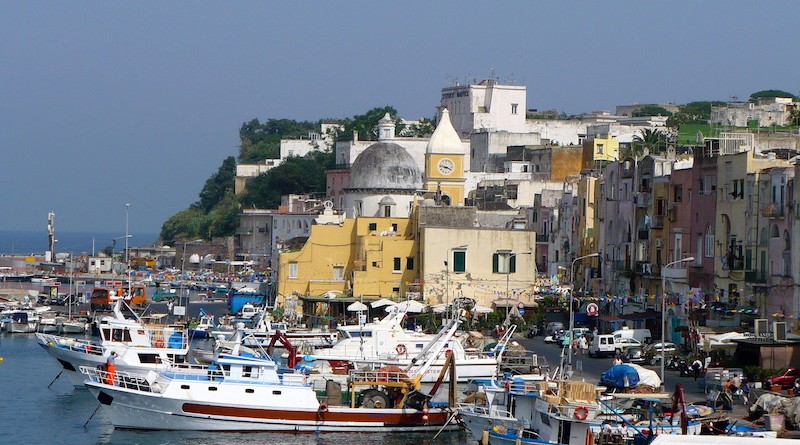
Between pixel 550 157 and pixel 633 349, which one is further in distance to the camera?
pixel 550 157

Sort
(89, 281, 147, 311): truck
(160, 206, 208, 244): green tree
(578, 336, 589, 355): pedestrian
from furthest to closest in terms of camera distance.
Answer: (160, 206, 208, 244): green tree
(89, 281, 147, 311): truck
(578, 336, 589, 355): pedestrian

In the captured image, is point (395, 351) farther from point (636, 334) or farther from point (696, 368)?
point (696, 368)

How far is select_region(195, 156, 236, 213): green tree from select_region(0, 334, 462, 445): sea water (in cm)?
11563

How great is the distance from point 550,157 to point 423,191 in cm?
1621

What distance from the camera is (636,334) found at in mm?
70688

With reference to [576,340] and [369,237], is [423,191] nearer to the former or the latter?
[369,237]

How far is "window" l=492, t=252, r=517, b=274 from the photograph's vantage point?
8856 cm

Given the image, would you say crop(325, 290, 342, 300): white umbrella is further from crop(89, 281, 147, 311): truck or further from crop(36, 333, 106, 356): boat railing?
crop(36, 333, 106, 356): boat railing

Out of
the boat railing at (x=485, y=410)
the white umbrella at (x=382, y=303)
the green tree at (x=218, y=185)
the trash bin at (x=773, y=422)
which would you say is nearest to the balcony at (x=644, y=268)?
the white umbrella at (x=382, y=303)

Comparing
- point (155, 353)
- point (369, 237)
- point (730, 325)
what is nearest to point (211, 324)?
point (369, 237)

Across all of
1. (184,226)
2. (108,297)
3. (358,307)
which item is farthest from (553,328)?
(184,226)

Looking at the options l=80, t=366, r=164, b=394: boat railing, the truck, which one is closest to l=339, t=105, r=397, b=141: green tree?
the truck

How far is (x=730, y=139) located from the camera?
253ft

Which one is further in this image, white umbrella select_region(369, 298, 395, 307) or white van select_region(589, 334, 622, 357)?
white umbrella select_region(369, 298, 395, 307)
